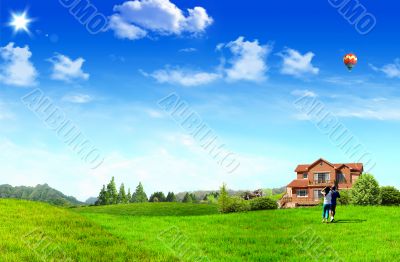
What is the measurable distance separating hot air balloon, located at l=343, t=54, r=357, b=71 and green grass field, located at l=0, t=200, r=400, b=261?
1946 cm

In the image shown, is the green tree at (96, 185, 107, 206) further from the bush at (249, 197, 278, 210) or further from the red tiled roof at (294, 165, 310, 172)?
the bush at (249, 197, 278, 210)

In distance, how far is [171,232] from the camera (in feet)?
64.4

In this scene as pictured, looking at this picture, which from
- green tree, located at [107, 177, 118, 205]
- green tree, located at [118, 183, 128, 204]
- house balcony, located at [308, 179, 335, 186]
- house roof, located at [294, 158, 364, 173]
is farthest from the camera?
green tree, located at [118, 183, 128, 204]

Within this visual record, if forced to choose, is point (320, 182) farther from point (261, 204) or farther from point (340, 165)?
point (261, 204)

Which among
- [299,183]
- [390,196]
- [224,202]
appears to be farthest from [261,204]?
[299,183]

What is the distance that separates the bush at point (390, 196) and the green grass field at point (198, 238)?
33.5ft

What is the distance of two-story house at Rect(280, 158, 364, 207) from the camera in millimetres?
64750

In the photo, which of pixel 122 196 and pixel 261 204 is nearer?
pixel 261 204

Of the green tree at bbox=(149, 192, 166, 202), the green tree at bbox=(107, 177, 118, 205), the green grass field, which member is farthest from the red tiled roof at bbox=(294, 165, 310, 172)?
the green tree at bbox=(149, 192, 166, 202)

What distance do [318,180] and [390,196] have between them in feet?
102

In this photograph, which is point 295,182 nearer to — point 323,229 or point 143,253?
point 323,229

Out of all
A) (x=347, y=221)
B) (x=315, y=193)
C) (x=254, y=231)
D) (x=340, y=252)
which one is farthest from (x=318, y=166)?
(x=340, y=252)

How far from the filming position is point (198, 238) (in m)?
17.7

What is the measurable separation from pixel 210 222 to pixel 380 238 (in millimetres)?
9254
